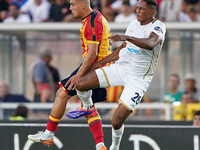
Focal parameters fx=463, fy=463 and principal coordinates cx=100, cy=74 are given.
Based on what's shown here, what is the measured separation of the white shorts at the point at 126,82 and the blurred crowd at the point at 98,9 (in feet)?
15.1

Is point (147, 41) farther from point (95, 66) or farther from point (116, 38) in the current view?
point (95, 66)

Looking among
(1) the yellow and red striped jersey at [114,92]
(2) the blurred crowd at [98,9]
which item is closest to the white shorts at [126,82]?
(1) the yellow and red striped jersey at [114,92]

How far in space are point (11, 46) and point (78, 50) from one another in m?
1.78

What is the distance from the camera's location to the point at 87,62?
244 inches

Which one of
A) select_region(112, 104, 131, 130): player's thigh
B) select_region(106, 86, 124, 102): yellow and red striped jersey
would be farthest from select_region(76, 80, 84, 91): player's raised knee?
select_region(106, 86, 124, 102): yellow and red striped jersey

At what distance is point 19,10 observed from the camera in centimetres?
1148

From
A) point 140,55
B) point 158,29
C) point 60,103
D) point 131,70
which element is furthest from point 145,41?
point 60,103

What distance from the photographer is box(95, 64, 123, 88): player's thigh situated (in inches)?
244

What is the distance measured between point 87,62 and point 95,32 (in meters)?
0.42

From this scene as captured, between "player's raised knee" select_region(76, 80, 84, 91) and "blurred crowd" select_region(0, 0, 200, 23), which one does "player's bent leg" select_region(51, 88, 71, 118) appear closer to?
"player's raised knee" select_region(76, 80, 84, 91)

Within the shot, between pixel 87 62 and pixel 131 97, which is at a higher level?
pixel 87 62

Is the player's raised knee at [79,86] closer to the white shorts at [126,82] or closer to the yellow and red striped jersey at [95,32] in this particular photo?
the white shorts at [126,82]

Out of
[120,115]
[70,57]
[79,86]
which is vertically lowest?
[70,57]

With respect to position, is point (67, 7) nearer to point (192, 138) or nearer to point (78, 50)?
point (78, 50)
